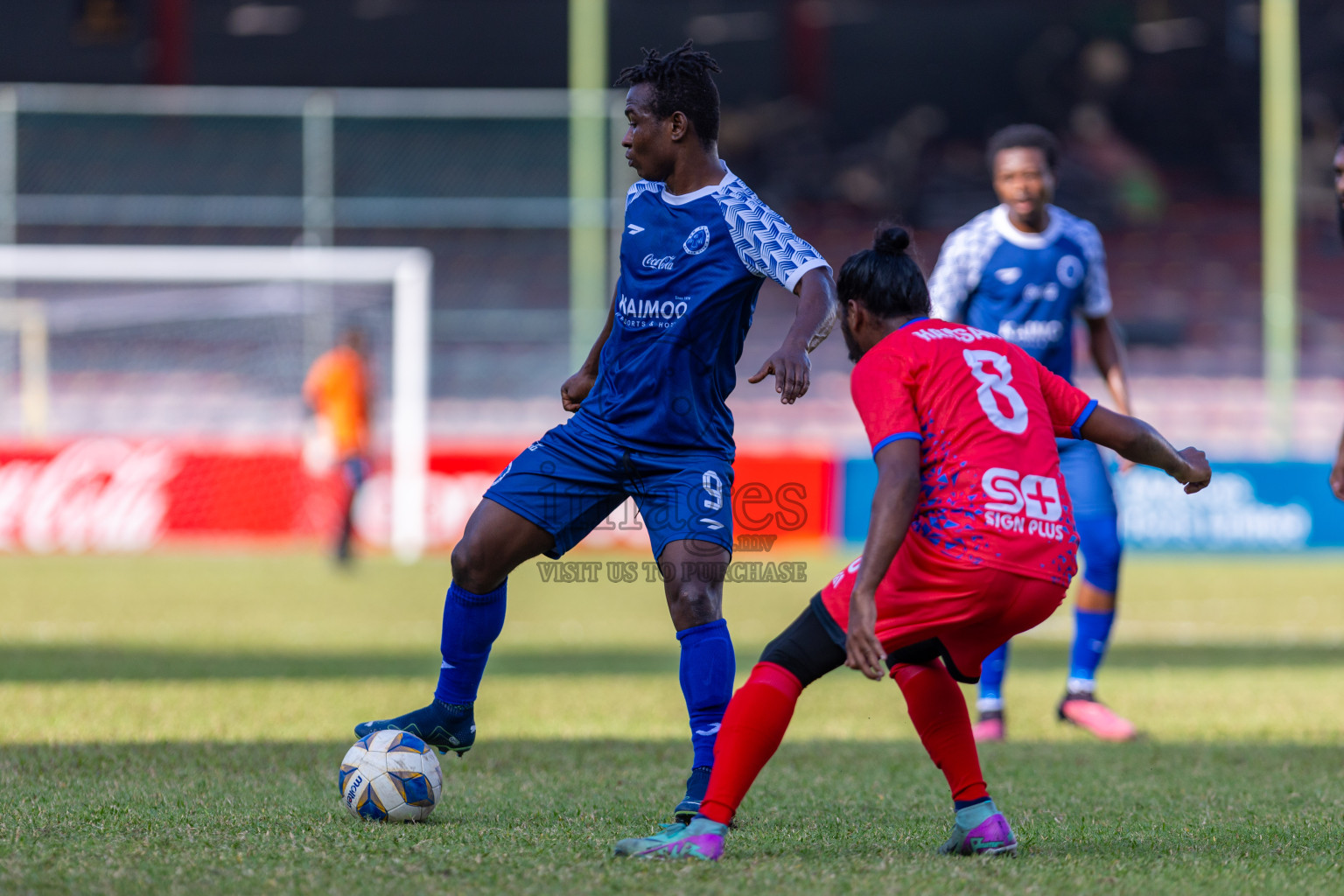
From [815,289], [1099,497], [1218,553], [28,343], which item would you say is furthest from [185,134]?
[815,289]

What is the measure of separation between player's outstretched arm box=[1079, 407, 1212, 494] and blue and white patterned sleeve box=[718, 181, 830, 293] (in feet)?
2.72

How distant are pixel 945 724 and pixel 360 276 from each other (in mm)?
14351

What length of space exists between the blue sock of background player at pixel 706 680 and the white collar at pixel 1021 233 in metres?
2.92

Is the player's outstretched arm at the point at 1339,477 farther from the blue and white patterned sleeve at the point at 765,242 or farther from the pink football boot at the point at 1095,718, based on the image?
the blue and white patterned sleeve at the point at 765,242

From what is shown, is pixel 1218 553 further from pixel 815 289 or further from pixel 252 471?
pixel 815 289

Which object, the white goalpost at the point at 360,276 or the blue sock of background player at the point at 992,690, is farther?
the white goalpost at the point at 360,276

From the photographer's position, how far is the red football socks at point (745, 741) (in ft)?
11.4

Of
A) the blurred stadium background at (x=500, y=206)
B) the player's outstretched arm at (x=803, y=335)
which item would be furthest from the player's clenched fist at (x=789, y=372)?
the blurred stadium background at (x=500, y=206)

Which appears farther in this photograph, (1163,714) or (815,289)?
(1163,714)

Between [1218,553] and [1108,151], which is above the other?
[1108,151]

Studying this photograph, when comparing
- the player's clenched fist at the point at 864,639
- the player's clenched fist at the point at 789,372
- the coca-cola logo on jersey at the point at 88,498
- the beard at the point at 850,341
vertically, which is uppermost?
the beard at the point at 850,341

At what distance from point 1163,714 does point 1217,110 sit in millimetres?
23592

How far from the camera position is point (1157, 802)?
4543mm

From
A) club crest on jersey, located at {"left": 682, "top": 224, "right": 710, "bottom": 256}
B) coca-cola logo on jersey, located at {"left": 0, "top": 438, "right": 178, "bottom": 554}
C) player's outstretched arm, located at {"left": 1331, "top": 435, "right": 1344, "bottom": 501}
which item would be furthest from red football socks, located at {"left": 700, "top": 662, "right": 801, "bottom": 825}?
coca-cola logo on jersey, located at {"left": 0, "top": 438, "right": 178, "bottom": 554}
